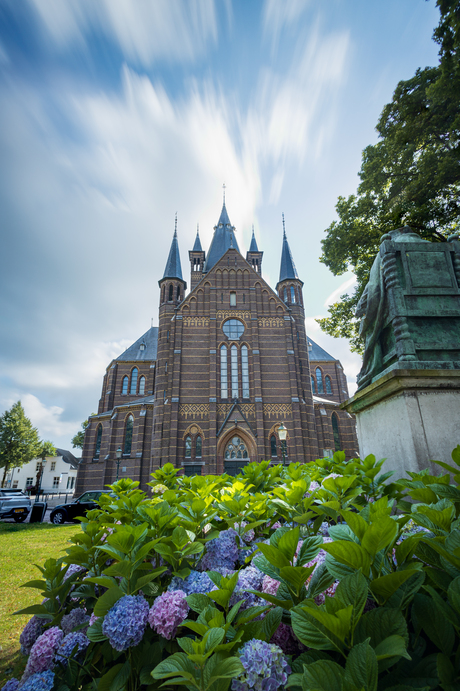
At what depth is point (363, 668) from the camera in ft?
2.70

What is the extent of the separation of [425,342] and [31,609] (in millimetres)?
3871

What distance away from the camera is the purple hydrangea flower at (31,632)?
161cm

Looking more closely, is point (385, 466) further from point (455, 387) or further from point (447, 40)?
point (447, 40)

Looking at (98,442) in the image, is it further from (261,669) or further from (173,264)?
(261,669)

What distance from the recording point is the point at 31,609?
1.56 m

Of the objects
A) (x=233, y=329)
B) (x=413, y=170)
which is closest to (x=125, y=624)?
(x=413, y=170)

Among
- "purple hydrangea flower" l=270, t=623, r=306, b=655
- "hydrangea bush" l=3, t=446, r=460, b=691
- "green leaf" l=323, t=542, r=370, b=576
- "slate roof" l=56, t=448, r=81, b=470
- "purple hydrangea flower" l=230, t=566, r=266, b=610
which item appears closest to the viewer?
"hydrangea bush" l=3, t=446, r=460, b=691

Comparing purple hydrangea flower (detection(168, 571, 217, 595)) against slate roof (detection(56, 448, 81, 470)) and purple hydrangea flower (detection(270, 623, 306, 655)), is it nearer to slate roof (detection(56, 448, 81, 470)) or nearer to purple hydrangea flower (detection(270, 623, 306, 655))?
purple hydrangea flower (detection(270, 623, 306, 655))

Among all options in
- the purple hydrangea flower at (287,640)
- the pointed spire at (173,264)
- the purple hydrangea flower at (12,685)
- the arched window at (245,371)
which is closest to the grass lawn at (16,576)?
the purple hydrangea flower at (12,685)

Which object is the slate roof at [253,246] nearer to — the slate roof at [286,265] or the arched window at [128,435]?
the slate roof at [286,265]

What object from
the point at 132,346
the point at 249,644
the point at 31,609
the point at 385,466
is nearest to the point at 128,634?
the point at 249,644

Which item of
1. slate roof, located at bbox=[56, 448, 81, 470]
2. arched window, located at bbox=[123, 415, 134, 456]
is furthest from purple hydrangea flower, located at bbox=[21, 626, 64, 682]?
slate roof, located at bbox=[56, 448, 81, 470]

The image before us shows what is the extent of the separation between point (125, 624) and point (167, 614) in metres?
0.15

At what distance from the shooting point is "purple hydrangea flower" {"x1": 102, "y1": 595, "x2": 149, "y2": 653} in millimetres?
1215
